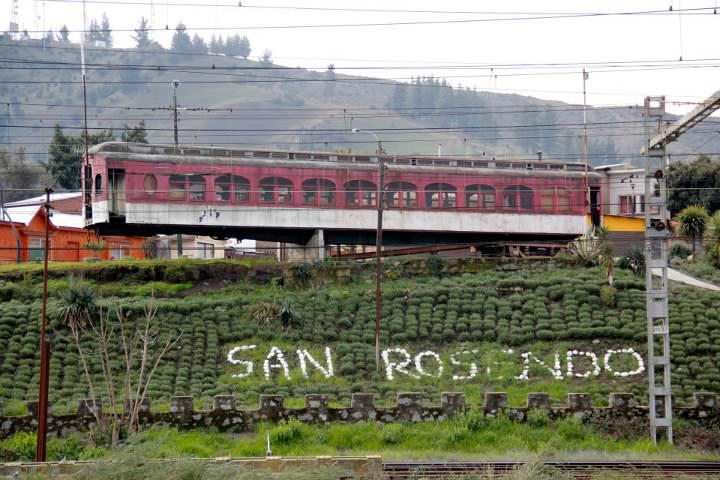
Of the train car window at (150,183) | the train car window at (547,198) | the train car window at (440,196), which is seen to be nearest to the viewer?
the train car window at (150,183)

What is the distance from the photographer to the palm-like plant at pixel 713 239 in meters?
41.3

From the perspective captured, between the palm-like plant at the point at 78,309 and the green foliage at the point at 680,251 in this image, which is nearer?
the palm-like plant at the point at 78,309

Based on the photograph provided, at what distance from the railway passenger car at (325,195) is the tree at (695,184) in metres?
18.4

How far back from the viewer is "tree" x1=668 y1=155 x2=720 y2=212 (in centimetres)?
6138

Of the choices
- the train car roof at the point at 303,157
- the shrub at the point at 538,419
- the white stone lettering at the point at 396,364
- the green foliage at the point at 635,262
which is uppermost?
the train car roof at the point at 303,157

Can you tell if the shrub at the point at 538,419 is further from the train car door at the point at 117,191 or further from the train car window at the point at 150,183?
the train car door at the point at 117,191

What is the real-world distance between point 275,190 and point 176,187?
3.57 m

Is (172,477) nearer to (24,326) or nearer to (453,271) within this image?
(24,326)

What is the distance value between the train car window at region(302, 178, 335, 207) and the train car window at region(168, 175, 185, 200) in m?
4.40

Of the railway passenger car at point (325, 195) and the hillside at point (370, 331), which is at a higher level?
the railway passenger car at point (325, 195)

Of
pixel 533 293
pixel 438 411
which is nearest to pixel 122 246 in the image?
pixel 533 293

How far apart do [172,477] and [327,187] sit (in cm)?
2401

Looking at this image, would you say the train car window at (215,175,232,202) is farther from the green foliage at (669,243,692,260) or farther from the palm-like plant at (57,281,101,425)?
the green foliage at (669,243,692,260)

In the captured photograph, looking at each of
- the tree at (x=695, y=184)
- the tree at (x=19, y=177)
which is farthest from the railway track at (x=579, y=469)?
the tree at (x=19, y=177)
